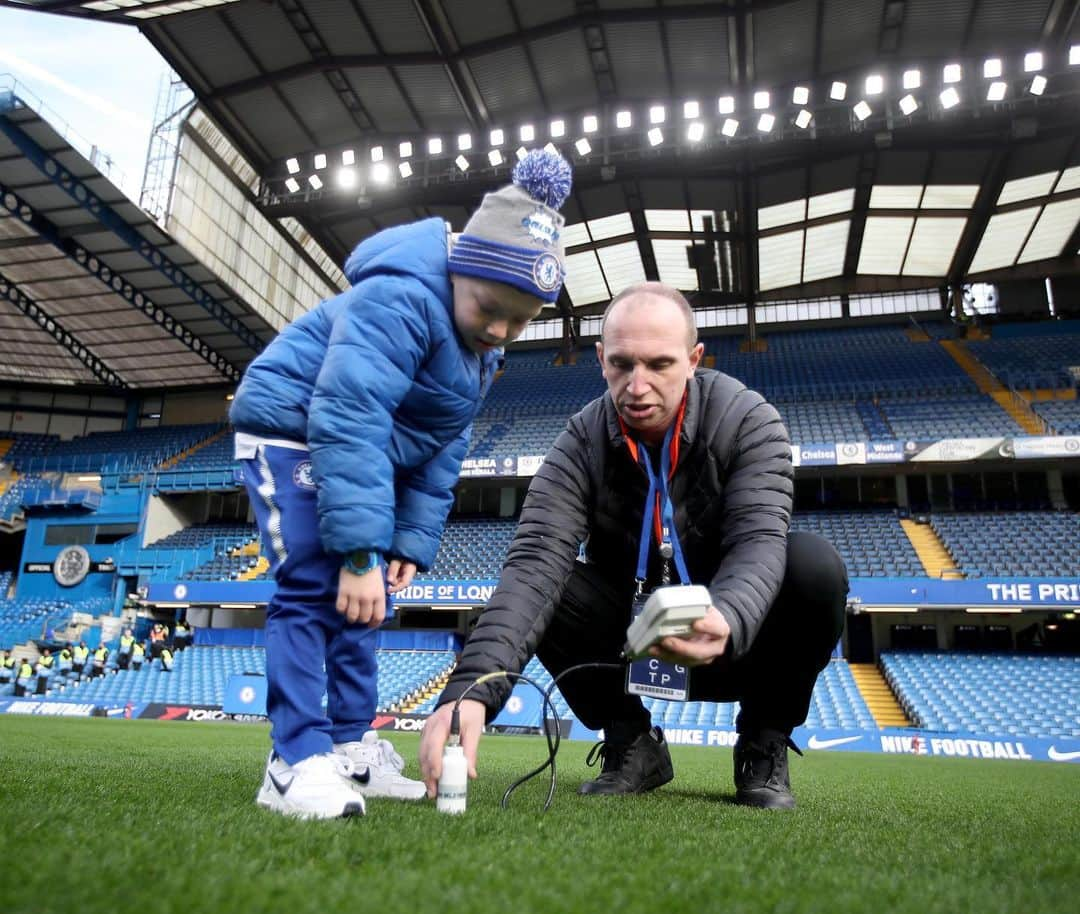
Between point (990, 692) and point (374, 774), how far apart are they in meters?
13.8

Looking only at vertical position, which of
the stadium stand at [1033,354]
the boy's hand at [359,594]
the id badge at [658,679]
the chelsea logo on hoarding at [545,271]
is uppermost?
the stadium stand at [1033,354]

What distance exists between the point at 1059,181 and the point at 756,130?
25.1 ft

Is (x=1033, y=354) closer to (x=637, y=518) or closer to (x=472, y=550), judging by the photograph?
(x=472, y=550)

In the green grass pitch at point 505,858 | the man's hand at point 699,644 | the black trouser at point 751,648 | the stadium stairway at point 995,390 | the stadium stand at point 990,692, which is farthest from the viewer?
the stadium stairway at point 995,390

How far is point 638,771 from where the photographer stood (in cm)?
247

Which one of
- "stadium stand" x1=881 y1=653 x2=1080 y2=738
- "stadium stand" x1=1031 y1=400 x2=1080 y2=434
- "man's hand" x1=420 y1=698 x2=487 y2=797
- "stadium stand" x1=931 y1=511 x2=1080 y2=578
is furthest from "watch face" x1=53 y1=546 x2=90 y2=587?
"stadium stand" x1=1031 y1=400 x2=1080 y2=434

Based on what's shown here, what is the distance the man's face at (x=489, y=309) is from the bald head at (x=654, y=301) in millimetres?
214

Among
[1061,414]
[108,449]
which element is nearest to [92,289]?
[108,449]

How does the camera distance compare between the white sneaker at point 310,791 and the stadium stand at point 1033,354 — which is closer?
the white sneaker at point 310,791

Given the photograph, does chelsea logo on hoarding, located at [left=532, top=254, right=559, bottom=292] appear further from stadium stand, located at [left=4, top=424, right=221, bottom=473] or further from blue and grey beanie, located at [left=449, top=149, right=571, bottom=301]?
stadium stand, located at [left=4, top=424, right=221, bottom=473]

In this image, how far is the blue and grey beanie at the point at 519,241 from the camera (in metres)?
1.94

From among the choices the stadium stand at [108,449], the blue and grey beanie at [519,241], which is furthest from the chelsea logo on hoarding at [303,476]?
the stadium stand at [108,449]

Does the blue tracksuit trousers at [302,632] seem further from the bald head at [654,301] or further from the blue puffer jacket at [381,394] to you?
the bald head at [654,301]

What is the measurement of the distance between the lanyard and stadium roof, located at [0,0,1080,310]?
14.6 meters
